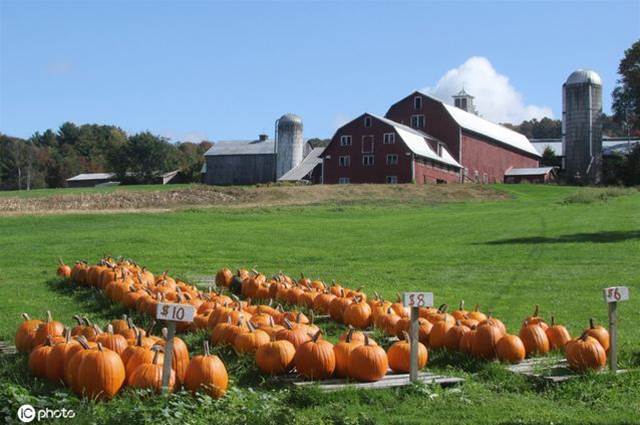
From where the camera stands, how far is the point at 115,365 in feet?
23.6

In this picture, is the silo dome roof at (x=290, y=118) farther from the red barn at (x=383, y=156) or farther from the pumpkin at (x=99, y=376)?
the pumpkin at (x=99, y=376)

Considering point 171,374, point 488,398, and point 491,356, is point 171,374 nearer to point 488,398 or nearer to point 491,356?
point 488,398

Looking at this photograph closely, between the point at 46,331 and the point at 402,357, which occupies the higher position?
the point at 46,331

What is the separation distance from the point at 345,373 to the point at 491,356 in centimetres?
187

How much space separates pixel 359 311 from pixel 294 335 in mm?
2328

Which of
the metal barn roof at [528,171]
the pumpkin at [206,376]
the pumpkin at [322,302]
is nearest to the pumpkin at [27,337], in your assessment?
the pumpkin at [206,376]

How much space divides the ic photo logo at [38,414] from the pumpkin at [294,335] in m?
2.79

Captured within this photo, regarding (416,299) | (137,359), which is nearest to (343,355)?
(416,299)

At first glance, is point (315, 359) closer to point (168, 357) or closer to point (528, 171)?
point (168, 357)

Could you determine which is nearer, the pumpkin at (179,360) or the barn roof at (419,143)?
the pumpkin at (179,360)

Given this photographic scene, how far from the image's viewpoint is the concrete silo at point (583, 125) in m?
82.4

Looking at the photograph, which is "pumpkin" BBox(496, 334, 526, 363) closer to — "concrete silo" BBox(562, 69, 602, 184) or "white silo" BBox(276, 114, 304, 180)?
"concrete silo" BBox(562, 69, 602, 184)

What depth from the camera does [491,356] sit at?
29.1ft

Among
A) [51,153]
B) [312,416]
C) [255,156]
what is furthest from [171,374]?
[51,153]
